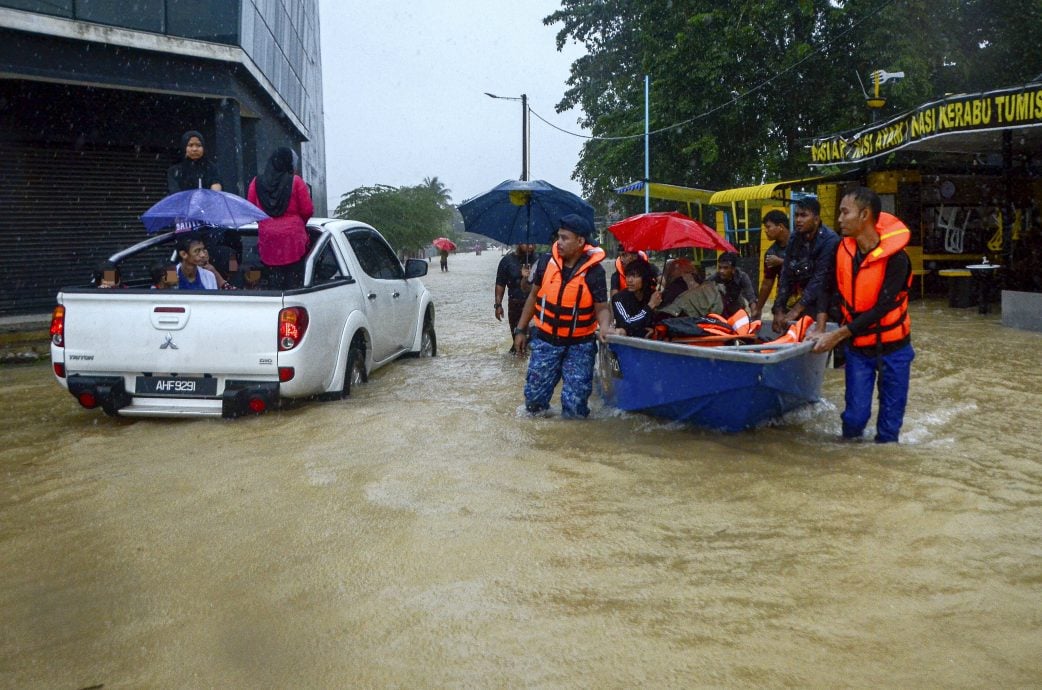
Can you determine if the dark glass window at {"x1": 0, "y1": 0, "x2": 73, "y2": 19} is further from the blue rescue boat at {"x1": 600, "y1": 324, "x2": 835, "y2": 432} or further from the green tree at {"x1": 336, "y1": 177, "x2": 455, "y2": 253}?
the green tree at {"x1": 336, "y1": 177, "x2": 455, "y2": 253}

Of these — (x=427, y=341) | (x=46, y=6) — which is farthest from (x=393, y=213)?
(x=427, y=341)

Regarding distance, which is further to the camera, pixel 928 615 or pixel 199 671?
pixel 928 615

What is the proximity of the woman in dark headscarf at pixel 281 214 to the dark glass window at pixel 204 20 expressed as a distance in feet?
29.7

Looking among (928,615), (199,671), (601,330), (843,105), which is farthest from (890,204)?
(199,671)

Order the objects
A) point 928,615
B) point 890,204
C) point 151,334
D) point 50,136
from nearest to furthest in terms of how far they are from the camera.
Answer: point 928,615
point 151,334
point 50,136
point 890,204

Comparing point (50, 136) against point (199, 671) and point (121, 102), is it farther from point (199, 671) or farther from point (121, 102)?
point (199, 671)

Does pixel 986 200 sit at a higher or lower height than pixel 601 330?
higher

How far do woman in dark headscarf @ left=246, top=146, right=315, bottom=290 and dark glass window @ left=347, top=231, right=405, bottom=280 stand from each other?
2.69 ft

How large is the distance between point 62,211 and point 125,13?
351 centimetres

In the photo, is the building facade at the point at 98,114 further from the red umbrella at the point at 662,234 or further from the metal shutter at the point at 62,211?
the red umbrella at the point at 662,234

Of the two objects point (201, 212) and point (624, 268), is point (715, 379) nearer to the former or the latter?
point (624, 268)

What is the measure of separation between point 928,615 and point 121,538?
3630 millimetres

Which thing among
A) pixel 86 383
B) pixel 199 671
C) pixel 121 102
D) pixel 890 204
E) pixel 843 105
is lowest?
pixel 199 671

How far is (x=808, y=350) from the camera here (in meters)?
5.83
